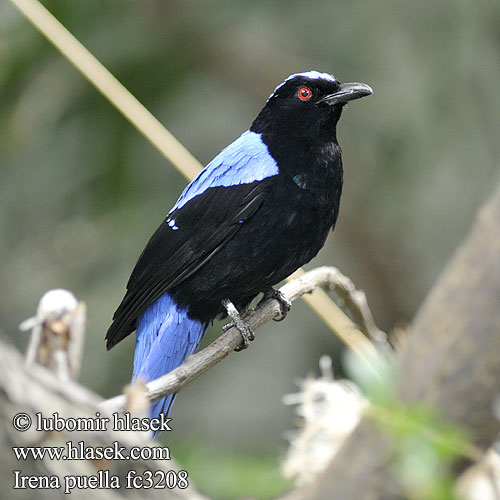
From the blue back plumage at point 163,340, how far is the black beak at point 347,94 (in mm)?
922

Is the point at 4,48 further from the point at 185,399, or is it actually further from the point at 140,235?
the point at 185,399

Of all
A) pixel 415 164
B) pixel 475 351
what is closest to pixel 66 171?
pixel 415 164

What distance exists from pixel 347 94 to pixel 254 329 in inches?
35.7

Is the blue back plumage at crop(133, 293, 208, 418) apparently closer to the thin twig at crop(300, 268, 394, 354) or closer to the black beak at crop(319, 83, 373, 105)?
the thin twig at crop(300, 268, 394, 354)

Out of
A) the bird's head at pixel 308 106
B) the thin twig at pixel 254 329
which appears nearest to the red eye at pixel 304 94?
the bird's head at pixel 308 106

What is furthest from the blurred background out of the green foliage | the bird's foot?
the green foliage

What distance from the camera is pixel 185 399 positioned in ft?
18.6

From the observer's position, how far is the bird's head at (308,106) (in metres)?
2.82

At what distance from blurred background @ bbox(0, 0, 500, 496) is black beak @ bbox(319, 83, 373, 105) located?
2294 millimetres

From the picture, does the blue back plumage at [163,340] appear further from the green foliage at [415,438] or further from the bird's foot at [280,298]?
the green foliage at [415,438]

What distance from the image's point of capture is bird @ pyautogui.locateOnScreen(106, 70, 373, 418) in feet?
8.55

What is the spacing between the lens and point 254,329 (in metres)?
2.72

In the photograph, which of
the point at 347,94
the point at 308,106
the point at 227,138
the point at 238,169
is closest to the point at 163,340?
the point at 238,169

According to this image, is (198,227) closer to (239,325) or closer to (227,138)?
(239,325)
